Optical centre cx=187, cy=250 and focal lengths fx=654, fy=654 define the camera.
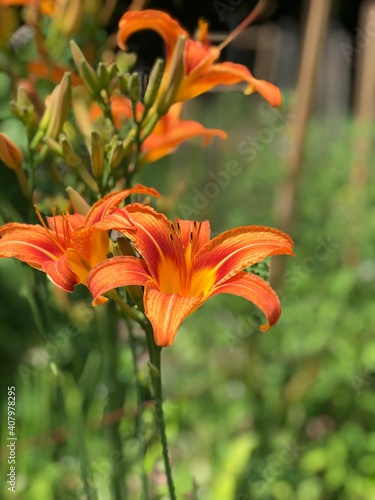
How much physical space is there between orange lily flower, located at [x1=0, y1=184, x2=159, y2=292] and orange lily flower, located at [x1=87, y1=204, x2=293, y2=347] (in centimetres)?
2

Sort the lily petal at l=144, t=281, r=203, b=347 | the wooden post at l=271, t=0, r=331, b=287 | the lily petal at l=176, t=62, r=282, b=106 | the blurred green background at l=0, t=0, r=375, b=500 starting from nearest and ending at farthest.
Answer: the lily petal at l=144, t=281, r=203, b=347 → the lily petal at l=176, t=62, r=282, b=106 → the blurred green background at l=0, t=0, r=375, b=500 → the wooden post at l=271, t=0, r=331, b=287

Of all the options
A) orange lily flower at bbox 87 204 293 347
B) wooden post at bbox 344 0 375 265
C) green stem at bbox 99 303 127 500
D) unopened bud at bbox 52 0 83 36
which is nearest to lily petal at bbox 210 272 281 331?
orange lily flower at bbox 87 204 293 347

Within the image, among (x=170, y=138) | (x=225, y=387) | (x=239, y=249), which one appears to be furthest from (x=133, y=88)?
(x=225, y=387)

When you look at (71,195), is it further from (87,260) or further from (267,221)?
(267,221)

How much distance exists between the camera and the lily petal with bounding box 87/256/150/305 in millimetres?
447

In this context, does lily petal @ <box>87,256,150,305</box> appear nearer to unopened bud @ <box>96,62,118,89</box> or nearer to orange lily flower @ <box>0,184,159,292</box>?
orange lily flower @ <box>0,184,159,292</box>

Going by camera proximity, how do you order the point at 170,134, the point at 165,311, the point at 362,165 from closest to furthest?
the point at 165,311 → the point at 170,134 → the point at 362,165

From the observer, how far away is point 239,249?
0.51 meters

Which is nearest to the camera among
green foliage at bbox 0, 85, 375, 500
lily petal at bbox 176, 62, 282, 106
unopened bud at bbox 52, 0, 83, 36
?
lily petal at bbox 176, 62, 282, 106

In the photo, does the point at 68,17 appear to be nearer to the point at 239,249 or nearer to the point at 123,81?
the point at 123,81

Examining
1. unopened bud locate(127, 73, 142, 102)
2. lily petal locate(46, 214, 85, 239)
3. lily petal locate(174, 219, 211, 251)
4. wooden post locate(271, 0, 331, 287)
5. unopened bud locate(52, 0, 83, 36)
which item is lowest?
lily petal locate(174, 219, 211, 251)

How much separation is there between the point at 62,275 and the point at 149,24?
0.32 metres

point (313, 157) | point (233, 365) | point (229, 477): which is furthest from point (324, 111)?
point (229, 477)

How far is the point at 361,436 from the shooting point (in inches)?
56.7
